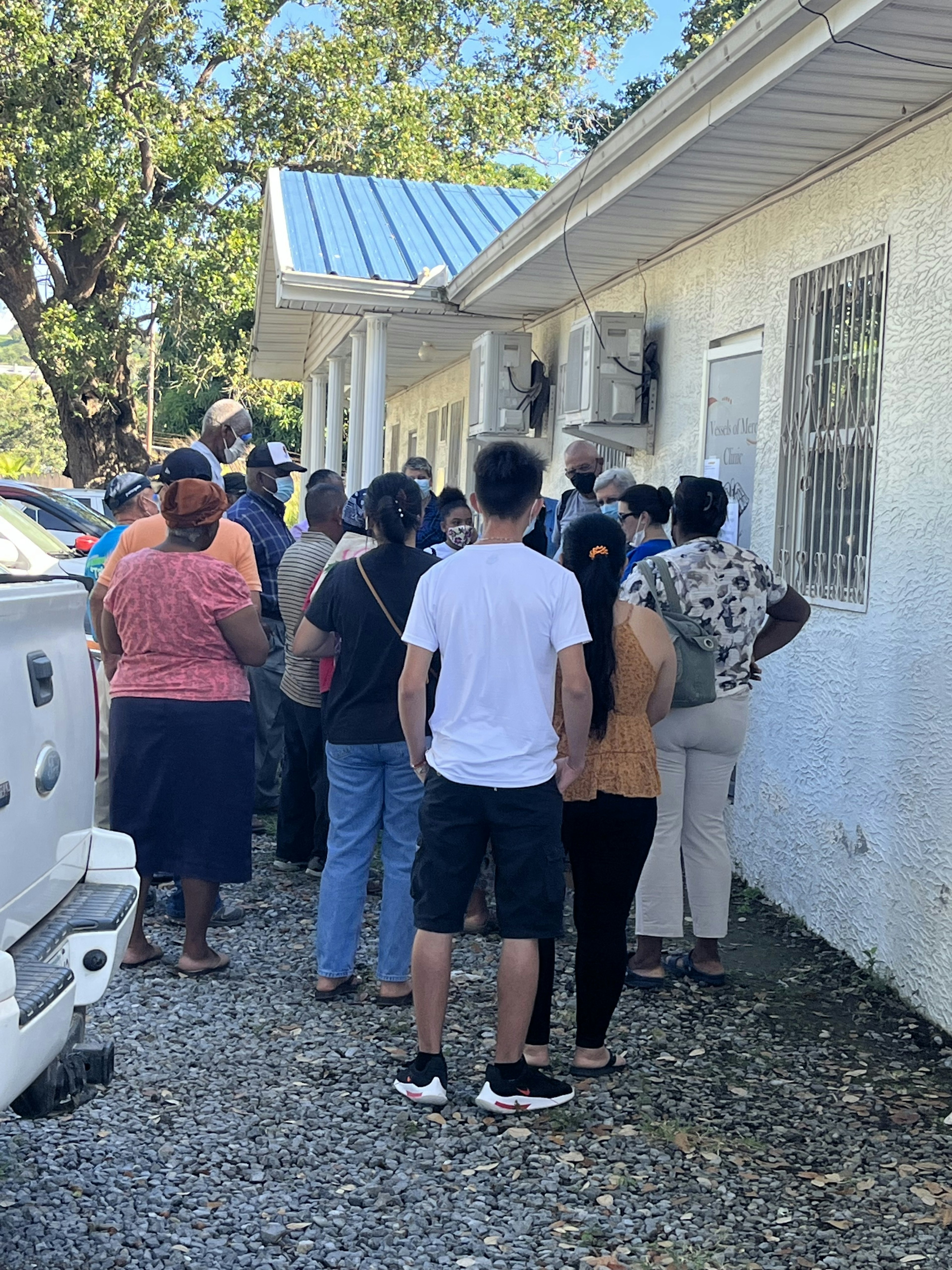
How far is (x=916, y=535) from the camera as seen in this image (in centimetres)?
502

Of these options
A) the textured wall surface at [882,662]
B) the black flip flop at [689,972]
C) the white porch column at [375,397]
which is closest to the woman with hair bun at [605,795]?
the black flip flop at [689,972]

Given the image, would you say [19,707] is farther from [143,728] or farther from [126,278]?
[126,278]

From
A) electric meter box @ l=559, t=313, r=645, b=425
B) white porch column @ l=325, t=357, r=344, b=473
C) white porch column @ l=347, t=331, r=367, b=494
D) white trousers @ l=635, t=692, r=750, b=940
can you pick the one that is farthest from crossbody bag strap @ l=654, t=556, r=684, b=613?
white porch column @ l=325, t=357, r=344, b=473

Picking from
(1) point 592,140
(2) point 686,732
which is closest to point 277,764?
(2) point 686,732

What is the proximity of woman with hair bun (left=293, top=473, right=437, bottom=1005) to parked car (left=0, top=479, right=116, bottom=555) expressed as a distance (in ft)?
34.0

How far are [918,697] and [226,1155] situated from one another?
2.90m

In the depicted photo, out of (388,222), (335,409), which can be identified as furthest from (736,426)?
(335,409)

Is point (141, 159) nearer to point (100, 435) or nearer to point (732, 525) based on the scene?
point (100, 435)

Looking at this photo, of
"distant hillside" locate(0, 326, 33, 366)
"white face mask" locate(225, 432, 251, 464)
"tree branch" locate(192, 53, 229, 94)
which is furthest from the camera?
"distant hillside" locate(0, 326, 33, 366)

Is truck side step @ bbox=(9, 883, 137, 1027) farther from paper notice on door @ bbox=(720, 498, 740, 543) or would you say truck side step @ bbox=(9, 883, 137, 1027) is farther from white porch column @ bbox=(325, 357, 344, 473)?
white porch column @ bbox=(325, 357, 344, 473)

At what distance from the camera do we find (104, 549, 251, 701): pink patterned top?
4.88 meters

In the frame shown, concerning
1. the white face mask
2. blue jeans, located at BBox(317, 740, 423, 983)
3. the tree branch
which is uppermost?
the tree branch

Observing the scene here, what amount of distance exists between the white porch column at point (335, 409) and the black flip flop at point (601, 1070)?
11541 mm

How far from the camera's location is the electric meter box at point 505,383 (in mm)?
10641
